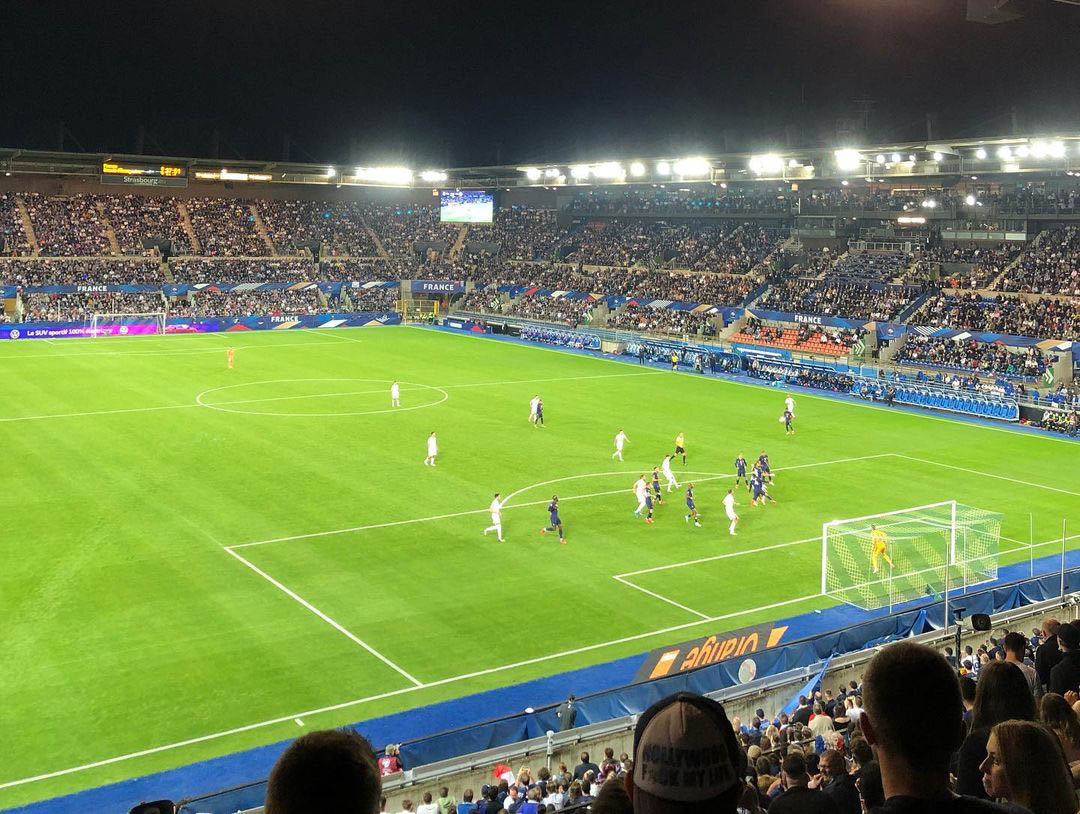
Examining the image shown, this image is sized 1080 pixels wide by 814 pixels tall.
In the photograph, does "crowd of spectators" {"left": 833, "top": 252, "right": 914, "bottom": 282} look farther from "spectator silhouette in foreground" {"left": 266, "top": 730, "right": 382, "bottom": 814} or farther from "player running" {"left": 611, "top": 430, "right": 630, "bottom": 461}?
"spectator silhouette in foreground" {"left": 266, "top": 730, "right": 382, "bottom": 814}

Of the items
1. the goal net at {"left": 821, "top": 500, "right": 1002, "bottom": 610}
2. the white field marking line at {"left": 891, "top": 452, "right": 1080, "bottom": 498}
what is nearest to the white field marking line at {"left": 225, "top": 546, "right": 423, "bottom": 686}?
the goal net at {"left": 821, "top": 500, "right": 1002, "bottom": 610}

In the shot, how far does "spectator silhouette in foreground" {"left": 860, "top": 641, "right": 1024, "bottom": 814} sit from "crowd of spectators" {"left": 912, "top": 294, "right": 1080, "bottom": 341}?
5563 cm

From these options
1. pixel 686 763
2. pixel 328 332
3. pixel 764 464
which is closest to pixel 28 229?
pixel 328 332

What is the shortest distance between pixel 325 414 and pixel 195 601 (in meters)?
22.0

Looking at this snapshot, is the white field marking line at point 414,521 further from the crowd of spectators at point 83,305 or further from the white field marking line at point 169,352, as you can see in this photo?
the crowd of spectators at point 83,305

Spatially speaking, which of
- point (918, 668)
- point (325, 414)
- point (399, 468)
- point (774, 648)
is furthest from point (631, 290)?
point (918, 668)

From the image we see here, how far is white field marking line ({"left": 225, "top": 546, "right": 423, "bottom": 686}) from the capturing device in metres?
19.4

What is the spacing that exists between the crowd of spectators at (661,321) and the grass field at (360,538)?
21.3 metres

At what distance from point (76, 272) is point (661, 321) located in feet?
149

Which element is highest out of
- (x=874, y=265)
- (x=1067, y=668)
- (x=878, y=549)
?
(x=874, y=265)

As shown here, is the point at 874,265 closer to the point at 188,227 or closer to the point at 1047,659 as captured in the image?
the point at 188,227

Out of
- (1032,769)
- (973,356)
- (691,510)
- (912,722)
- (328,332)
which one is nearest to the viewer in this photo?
(912,722)

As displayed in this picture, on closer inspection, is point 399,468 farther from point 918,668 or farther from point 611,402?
point 918,668

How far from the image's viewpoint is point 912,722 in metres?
3.23
